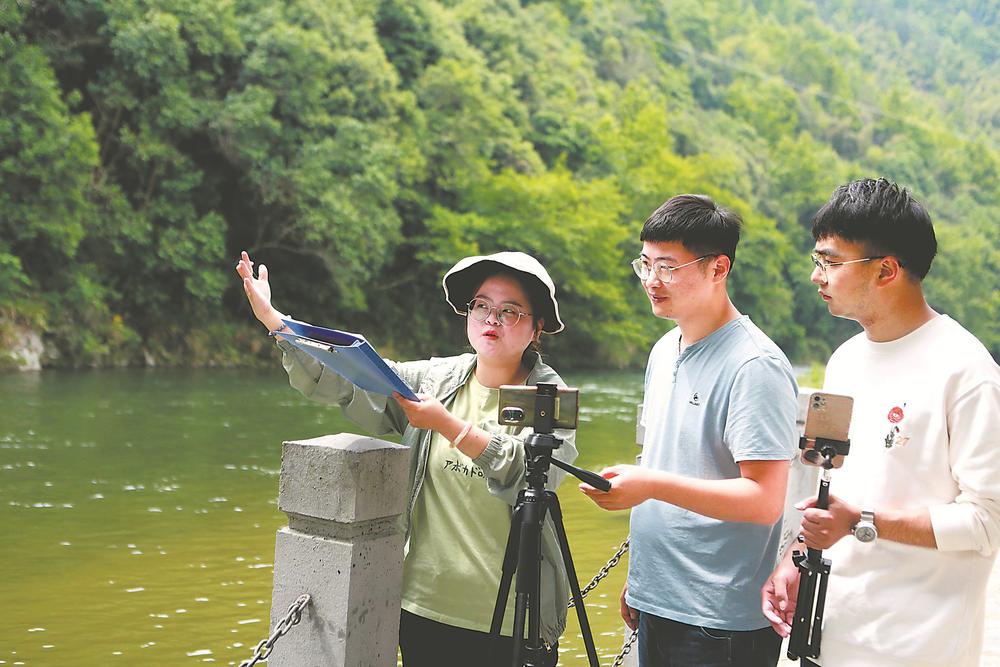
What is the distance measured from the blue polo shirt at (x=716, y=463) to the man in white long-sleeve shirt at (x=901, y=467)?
106mm

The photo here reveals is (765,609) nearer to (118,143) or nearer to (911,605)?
(911,605)

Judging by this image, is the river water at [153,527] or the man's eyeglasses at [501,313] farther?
the river water at [153,527]

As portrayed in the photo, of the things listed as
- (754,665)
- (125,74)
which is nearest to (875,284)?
(754,665)

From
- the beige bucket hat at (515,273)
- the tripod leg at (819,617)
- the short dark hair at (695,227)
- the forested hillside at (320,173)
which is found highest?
the forested hillside at (320,173)

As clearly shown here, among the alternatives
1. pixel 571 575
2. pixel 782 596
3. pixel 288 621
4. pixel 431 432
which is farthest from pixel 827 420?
pixel 288 621

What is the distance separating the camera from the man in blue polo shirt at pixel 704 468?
A: 7.34 ft

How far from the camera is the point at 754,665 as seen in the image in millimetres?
2377

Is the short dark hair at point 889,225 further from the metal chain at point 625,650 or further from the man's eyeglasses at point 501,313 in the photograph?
the metal chain at point 625,650

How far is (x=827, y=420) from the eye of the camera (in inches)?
81.5

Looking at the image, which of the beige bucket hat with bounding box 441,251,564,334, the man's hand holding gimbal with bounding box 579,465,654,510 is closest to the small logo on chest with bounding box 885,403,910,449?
the man's hand holding gimbal with bounding box 579,465,654,510

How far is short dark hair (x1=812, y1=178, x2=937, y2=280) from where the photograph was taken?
2195 millimetres

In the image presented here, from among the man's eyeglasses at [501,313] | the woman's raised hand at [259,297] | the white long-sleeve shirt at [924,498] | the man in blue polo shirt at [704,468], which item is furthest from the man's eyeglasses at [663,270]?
the woman's raised hand at [259,297]

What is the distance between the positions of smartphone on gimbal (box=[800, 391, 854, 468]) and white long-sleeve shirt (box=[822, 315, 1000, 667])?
0.12 m

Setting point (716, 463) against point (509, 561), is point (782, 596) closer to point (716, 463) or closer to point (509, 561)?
point (716, 463)
